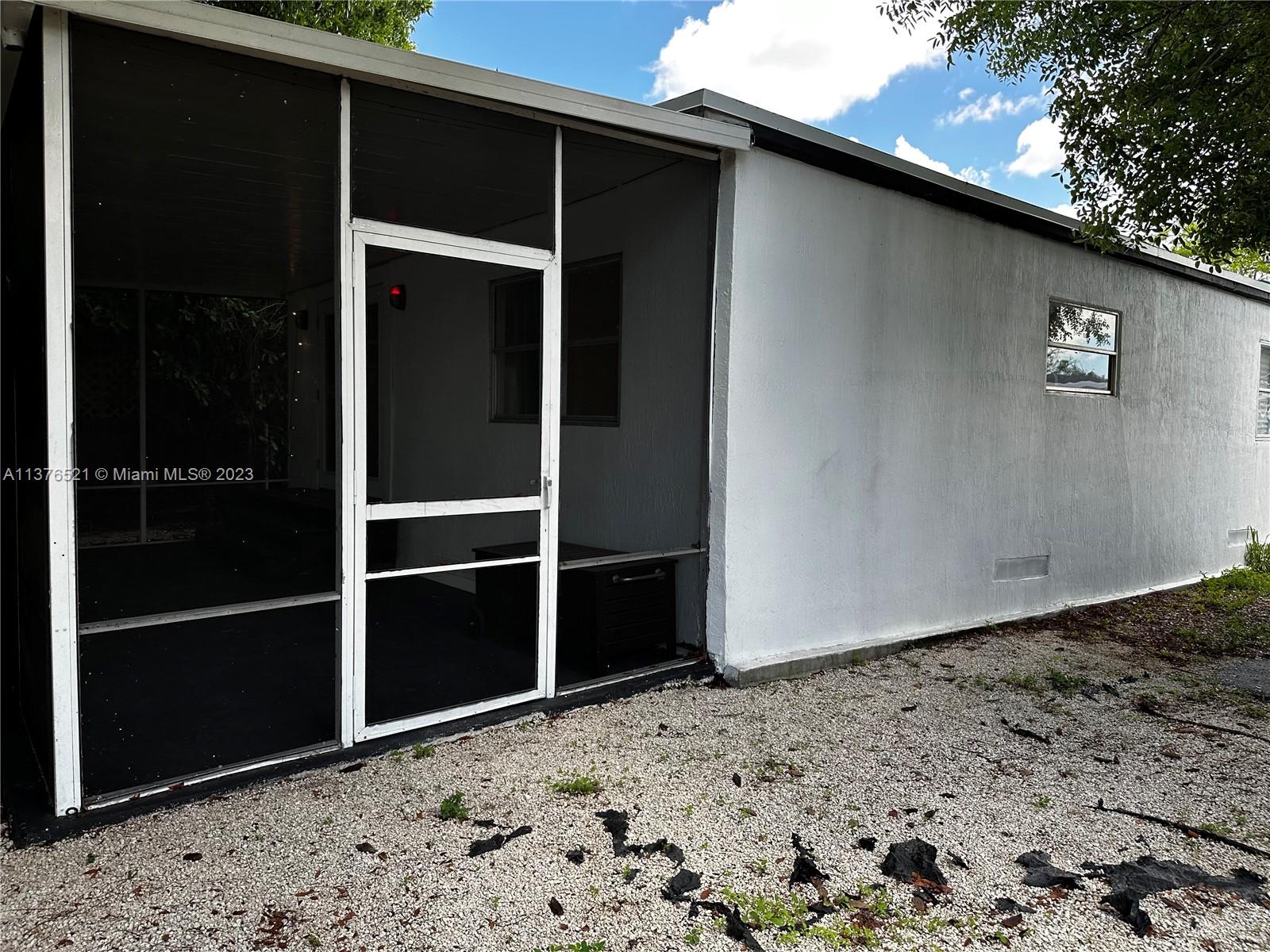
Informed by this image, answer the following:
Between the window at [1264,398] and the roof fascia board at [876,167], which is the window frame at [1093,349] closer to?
the roof fascia board at [876,167]

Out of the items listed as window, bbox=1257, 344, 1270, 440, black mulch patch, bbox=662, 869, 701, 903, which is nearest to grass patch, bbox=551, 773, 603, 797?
black mulch patch, bbox=662, 869, 701, 903

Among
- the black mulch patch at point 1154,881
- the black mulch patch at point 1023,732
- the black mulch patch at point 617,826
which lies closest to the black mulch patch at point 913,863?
the black mulch patch at point 1154,881

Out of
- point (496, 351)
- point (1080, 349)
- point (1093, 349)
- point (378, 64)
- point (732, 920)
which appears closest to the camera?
point (732, 920)

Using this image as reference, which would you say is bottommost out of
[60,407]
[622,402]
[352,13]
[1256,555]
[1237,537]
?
[1256,555]

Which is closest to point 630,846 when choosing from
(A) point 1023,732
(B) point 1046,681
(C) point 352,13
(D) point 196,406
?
(A) point 1023,732

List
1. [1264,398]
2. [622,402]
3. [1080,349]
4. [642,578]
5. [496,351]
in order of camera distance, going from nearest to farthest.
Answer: [642,578], [622,402], [496,351], [1080,349], [1264,398]

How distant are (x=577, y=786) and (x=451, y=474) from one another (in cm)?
343

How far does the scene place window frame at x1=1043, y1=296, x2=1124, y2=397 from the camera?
6.36 meters

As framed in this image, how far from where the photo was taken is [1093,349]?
677 centimetres

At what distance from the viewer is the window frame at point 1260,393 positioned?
9062mm

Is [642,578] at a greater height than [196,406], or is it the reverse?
[196,406]

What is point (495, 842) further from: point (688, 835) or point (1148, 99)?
point (1148, 99)

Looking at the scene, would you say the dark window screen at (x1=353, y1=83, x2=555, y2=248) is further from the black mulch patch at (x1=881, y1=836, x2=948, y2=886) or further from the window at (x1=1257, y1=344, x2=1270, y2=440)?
the window at (x1=1257, y1=344, x2=1270, y2=440)

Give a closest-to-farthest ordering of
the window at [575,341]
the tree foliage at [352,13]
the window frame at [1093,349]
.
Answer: the window at [575,341] → the window frame at [1093,349] → the tree foliage at [352,13]
